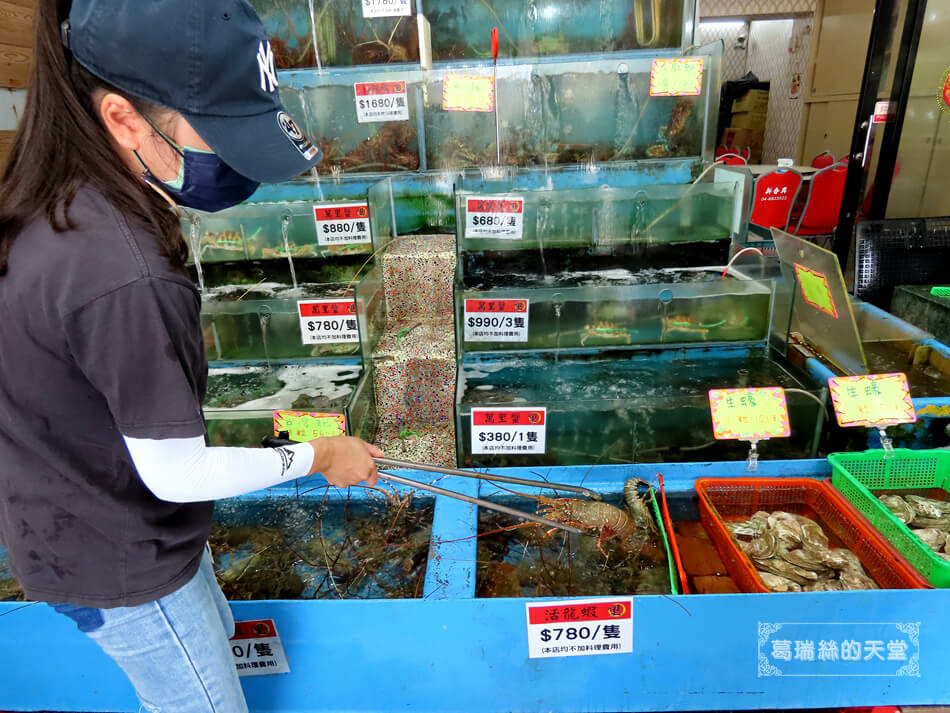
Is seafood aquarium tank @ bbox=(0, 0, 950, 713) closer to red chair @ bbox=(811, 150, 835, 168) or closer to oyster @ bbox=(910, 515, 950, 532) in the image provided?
oyster @ bbox=(910, 515, 950, 532)

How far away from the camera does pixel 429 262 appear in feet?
9.64

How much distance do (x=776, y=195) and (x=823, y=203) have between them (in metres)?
1.18

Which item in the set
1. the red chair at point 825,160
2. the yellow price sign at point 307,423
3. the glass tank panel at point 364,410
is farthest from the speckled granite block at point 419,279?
the red chair at point 825,160

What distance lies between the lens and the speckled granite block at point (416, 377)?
2.68 m

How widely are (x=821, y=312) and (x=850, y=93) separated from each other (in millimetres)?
7082

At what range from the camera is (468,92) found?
328 centimetres

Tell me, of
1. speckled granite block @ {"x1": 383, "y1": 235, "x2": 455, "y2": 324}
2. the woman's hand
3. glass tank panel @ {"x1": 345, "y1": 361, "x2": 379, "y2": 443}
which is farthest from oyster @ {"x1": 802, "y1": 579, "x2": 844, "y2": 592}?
speckled granite block @ {"x1": 383, "y1": 235, "x2": 455, "y2": 324}

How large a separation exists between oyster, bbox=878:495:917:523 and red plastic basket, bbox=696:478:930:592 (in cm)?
15

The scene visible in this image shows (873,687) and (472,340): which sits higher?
(472,340)

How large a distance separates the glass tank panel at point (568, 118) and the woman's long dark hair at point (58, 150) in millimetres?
2831

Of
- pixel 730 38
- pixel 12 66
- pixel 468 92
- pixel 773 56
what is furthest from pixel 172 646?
pixel 730 38

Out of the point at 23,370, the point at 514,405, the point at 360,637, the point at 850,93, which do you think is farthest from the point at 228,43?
the point at 850,93

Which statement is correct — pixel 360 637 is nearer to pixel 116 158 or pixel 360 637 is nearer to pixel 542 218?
pixel 116 158

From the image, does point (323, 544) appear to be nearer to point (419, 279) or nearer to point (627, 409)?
point (627, 409)
